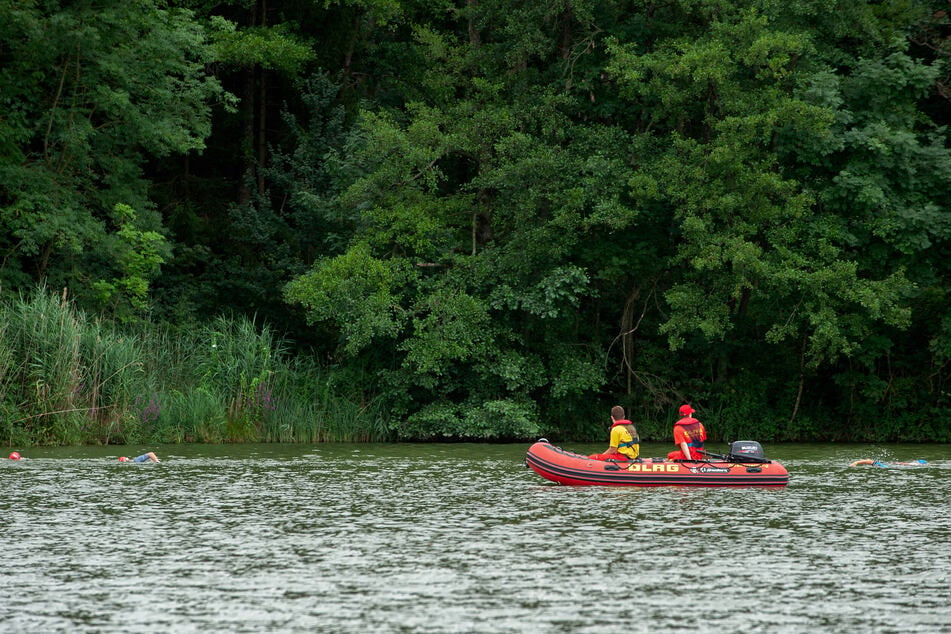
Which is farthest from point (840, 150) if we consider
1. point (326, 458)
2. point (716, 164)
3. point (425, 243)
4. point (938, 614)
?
point (938, 614)

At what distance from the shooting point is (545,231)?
106 feet

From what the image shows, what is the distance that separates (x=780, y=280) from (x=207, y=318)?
16.8 meters

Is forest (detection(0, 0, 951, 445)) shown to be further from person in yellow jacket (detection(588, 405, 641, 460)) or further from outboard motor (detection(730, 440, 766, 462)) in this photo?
person in yellow jacket (detection(588, 405, 641, 460))

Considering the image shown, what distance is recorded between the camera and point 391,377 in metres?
33.2

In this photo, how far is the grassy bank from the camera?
89.5ft

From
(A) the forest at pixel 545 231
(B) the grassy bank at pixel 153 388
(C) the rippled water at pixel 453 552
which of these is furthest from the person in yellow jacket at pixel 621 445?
(B) the grassy bank at pixel 153 388

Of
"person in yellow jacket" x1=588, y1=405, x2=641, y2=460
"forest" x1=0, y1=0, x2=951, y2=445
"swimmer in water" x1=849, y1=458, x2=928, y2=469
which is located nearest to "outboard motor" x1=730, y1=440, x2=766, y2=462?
"person in yellow jacket" x1=588, y1=405, x2=641, y2=460

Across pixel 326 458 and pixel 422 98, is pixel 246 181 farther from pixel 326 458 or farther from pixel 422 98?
pixel 326 458

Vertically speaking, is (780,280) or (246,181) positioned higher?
(246,181)

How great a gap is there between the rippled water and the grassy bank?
3382 mm

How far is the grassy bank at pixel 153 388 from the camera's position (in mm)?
27281

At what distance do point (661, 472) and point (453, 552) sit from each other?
8.06 meters

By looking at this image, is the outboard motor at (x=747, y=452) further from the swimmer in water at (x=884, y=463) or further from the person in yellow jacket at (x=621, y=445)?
the swimmer in water at (x=884, y=463)

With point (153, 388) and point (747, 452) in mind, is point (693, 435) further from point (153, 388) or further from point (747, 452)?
point (153, 388)
